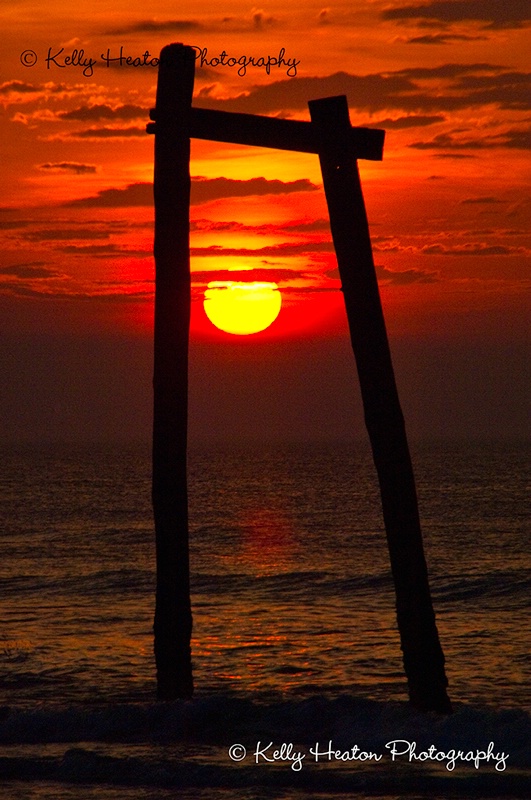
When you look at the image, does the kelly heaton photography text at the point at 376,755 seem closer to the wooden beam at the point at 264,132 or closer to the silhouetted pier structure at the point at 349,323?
the silhouetted pier structure at the point at 349,323

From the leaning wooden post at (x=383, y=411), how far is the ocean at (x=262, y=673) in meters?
0.54

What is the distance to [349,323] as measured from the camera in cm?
858

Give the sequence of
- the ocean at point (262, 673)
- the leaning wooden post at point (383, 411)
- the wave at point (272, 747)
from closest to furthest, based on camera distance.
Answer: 1. the wave at point (272, 747)
2. the ocean at point (262, 673)
3. the leaning wooden post at point (383, 411)

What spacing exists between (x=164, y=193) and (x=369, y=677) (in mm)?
7707

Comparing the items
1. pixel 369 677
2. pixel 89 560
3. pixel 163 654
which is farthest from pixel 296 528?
pixel 163 654

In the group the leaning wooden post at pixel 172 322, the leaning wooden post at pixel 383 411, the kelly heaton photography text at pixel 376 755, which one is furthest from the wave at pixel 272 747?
the leaning wooden post at pixel 172 322

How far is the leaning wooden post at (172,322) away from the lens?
27.7 ft

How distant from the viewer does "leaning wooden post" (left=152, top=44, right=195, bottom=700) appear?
845 centimetres

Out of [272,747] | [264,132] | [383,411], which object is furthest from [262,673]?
[264,132]

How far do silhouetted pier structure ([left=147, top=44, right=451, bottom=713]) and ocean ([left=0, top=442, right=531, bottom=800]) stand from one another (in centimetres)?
87

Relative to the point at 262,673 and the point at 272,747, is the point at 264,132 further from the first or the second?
the point at 262,673

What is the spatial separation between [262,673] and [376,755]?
19.3ft

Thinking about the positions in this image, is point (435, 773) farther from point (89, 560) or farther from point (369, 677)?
point (89, 560)

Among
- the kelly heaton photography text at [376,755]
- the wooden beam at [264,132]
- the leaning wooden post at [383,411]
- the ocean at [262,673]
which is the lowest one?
the kelly heaton photography text at [376,755]
